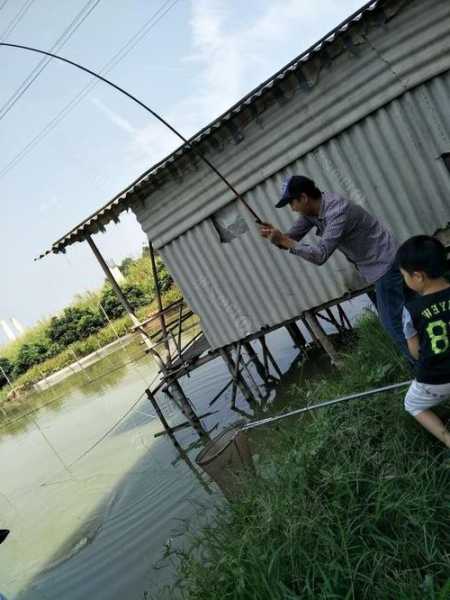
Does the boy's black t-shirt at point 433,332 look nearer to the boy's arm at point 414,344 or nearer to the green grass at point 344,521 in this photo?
the boy's arm at point 414,344

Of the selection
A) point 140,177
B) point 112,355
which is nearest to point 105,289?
point 112,355

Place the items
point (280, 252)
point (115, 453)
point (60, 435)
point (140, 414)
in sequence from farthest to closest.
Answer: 1. point (60, 435)
2. point (140, 414)
3. point (115, 453)
4. point (280, 252)

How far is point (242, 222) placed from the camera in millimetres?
7457

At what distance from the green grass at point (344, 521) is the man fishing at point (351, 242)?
759mm

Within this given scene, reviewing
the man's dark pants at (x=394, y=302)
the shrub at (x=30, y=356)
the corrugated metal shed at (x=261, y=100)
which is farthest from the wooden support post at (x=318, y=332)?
the shrub at (x=30, y=356)

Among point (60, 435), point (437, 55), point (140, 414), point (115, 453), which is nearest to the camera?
point (437, 55)

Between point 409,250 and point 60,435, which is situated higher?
point 409,250

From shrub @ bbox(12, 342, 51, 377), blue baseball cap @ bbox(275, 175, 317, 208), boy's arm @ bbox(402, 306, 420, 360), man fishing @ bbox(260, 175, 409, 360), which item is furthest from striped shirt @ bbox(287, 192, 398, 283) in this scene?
shrub @ bbox(12, 342, 51, 377)

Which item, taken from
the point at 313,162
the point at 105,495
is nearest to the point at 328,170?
the point at 313,162

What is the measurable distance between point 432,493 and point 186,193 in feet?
19.2

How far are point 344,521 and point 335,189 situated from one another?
4672 mm

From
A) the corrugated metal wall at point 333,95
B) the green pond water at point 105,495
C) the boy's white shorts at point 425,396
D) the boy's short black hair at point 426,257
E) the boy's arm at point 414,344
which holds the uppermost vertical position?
the corrugated metal wall at point 333,95

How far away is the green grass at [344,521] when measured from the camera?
2566 millimetres

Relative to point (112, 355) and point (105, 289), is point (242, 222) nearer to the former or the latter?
point (112, 355)
